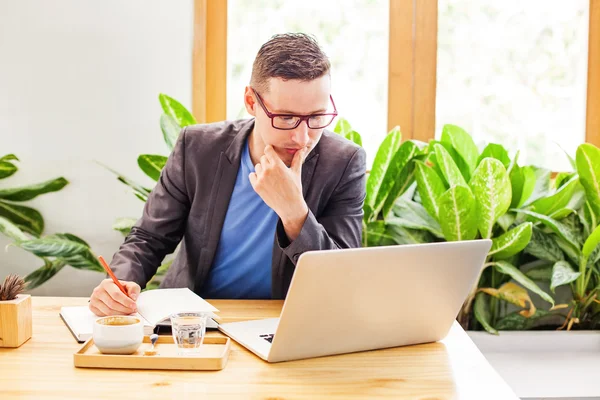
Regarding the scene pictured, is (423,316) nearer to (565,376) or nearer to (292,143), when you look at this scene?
(292,143)

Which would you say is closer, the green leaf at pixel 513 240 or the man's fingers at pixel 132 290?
the man's fingers at pixel 132 290

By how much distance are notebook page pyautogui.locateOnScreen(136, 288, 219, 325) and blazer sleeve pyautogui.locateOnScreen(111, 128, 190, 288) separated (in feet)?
1.10

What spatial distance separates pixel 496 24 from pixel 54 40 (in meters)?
1.96

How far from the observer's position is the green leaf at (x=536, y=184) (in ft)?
9.23

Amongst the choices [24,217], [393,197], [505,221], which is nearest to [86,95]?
[24,217]

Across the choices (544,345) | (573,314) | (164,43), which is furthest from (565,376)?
(164,43)

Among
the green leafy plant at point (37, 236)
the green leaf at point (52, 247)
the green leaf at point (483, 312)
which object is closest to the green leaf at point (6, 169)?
the green leafy plant at point (37, 236)

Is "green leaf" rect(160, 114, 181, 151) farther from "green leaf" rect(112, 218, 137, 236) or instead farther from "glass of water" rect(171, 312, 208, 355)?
"glass of water" rect(171, 312, 208, 355)

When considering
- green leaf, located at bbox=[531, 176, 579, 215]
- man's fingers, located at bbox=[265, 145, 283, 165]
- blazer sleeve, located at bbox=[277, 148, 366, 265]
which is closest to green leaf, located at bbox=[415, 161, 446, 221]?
green leaf, located at bbox=[531, 176, 579, 215]

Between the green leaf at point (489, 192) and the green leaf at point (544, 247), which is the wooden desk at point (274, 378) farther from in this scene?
the green leaf at point (544, 247)

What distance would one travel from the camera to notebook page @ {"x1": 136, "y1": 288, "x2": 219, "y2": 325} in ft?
4.71

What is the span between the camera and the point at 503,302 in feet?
9.77

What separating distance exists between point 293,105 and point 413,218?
129 centimetres

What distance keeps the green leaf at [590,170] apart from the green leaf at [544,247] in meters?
0.21
